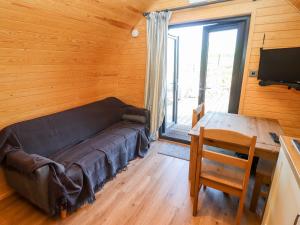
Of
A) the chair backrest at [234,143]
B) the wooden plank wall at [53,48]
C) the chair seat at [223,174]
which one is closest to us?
the chair backrest at [234,143]

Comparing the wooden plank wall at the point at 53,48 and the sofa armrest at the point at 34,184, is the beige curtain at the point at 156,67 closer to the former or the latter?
the wooden plank wall at the point at 53,48

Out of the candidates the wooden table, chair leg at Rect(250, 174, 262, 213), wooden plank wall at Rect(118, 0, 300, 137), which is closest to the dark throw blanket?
the wooden table

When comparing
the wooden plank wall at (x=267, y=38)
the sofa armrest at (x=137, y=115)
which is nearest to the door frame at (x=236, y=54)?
the wooden plank wall at (x=267, y=38)

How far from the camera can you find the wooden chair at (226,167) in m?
1.35

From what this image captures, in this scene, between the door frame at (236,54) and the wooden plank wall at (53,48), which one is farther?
the door frame at (236,54)

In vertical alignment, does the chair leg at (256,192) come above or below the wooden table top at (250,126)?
below

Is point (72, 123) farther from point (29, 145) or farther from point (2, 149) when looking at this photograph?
point (2, 149)

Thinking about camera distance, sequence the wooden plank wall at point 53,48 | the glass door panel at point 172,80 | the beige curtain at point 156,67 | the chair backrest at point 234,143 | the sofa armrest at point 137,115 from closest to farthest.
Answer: the chair backrest at point 234,143
the wooden plank wall at point 53,48
the beige curtain at point 156,67
the sofa armrest at point 137,115
the glass door panel at point 172,80

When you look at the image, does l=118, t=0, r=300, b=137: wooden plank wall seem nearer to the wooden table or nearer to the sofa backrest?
the wooden table

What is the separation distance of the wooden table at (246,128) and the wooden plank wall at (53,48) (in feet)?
5.91

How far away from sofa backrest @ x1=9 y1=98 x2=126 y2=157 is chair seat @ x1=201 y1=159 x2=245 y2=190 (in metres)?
1.67

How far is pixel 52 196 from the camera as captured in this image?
1571 mm

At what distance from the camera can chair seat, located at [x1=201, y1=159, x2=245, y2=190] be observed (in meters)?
1.47

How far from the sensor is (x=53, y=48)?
2.14 metres
